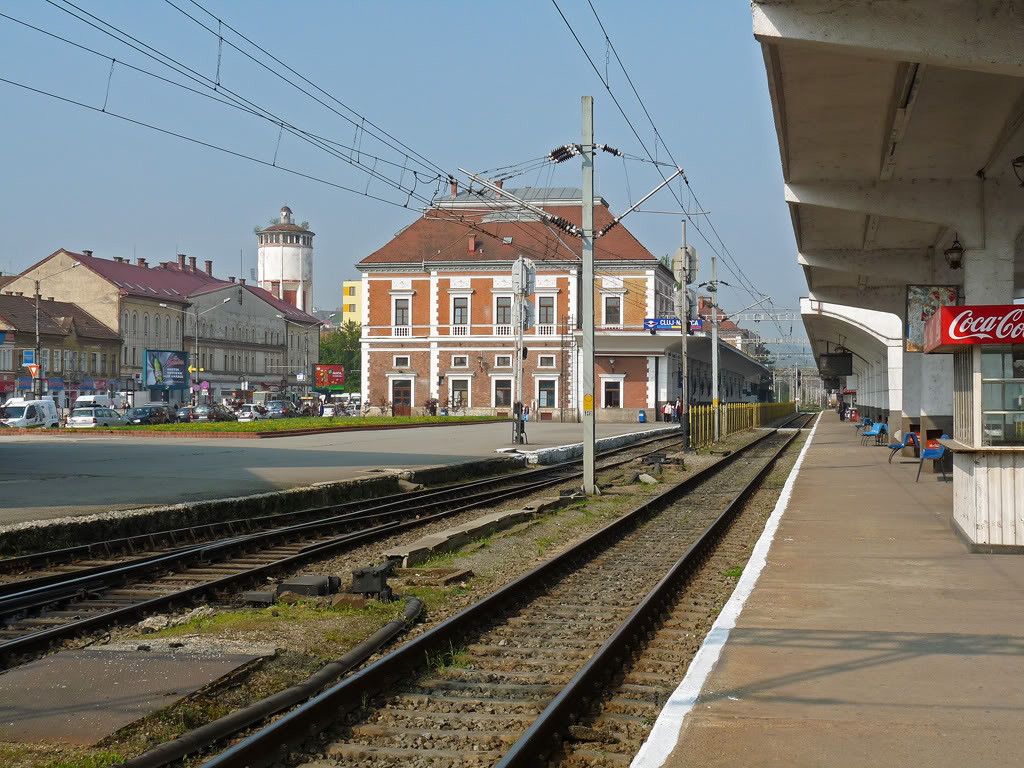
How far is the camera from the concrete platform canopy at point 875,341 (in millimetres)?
37156

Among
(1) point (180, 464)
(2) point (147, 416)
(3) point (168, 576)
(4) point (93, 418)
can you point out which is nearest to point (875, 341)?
(1) point (180, 464)

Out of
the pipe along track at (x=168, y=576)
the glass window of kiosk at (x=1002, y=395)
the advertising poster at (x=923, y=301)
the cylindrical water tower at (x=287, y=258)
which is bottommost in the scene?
the pipe along track at (x=168, y=576)

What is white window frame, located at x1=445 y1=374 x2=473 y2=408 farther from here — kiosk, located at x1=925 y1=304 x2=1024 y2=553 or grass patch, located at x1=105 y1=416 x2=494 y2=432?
kiosk, located at x1=925 y1=304 x2=1024 y2=553

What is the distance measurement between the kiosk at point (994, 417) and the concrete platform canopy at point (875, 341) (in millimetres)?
19418

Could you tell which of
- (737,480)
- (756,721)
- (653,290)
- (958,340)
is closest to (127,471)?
(737,480)

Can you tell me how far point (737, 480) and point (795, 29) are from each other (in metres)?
19.7

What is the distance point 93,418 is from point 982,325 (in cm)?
5109

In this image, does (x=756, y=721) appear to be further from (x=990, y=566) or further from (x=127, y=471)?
(x=127, y=471)

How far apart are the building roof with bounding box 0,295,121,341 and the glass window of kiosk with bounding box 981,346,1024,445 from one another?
7364 centimetres

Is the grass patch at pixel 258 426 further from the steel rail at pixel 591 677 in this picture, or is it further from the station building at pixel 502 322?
the steel rail at pixel 591 677

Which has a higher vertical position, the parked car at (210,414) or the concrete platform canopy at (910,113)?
the concrete platform canopy at (910,113)

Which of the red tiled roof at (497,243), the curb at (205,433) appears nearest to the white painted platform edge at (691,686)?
the curb at (205,433)

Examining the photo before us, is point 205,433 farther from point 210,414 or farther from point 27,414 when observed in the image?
point 210,414

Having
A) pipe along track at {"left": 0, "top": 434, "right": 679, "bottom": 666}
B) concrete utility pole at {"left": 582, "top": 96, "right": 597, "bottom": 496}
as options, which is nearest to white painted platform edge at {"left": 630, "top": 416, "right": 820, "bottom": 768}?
pipe along track at {"left": 0, "top": 434, "right": 679, "bottom": 666}
